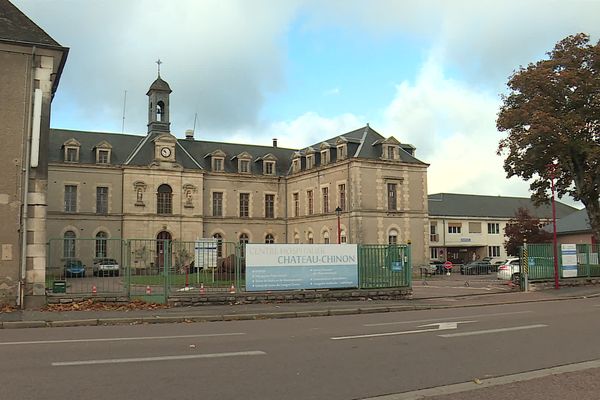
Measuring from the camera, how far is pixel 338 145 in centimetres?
5453

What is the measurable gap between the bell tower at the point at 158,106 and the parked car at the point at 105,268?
148ft

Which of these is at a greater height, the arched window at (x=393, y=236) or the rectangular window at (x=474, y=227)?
the rectangular window at (x=474, y=227)

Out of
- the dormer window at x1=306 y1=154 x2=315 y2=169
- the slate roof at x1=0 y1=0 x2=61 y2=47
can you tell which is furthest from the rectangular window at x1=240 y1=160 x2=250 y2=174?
the slate roof at x1=0 y1=0 x2=61 y2=47

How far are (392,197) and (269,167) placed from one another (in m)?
16.1

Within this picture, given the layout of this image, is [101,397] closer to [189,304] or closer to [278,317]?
[278,317]

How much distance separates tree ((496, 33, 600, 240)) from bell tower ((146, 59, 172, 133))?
37.9 meters


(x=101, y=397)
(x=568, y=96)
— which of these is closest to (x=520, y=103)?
(x=568, y=96)

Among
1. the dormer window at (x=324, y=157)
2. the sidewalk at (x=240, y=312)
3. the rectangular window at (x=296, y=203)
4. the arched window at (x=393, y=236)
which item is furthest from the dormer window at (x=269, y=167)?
the sidewalk at (x=240, y=312)

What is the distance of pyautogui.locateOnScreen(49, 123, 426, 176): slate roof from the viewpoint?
54203mm

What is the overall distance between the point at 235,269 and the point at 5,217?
24.0 ft

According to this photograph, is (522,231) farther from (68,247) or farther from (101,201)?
(68,247)

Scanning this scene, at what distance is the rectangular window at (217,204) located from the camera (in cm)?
5997

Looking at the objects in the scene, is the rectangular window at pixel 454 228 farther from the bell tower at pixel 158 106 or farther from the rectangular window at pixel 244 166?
the bell tower at pixel 158 106

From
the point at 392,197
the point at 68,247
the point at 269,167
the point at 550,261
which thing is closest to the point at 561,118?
the point at 550,261
